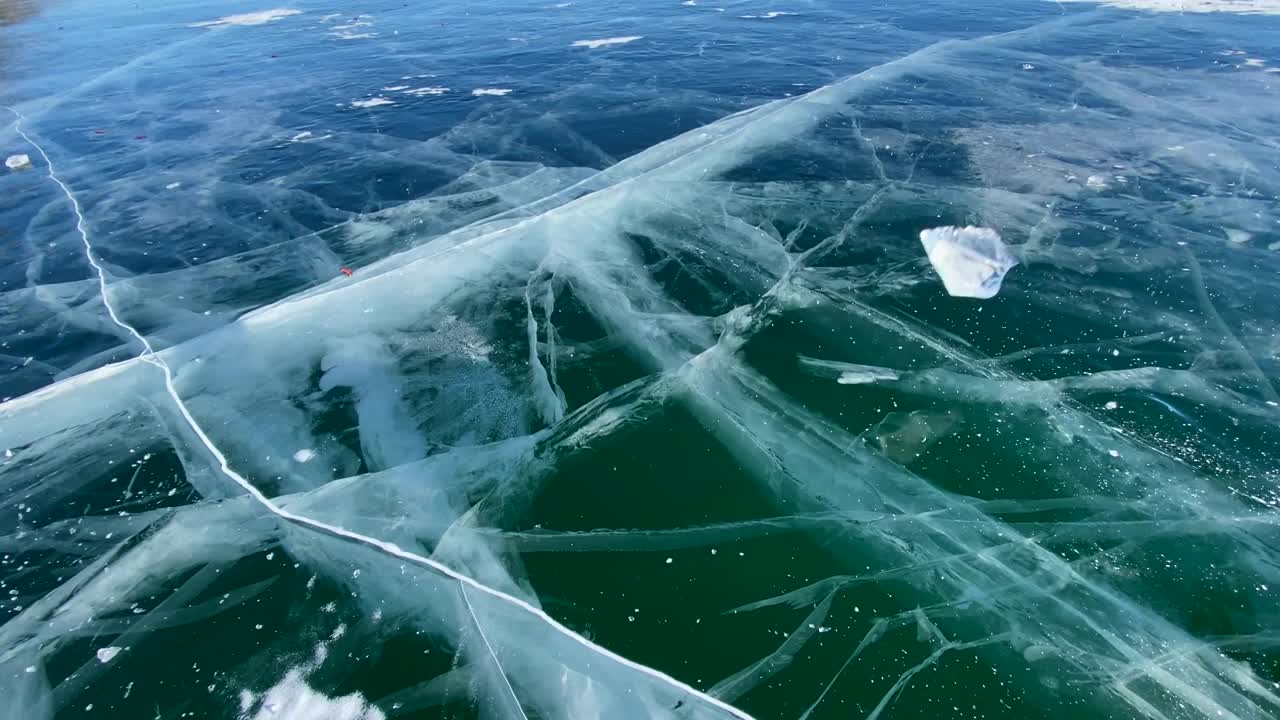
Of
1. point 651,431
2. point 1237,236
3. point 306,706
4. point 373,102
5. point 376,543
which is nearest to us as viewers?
point 306,706

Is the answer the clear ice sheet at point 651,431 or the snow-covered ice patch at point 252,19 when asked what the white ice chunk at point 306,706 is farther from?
the snow-covered ice patch at point 252,19

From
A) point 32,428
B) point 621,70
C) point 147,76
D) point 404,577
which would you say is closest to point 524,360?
point 404,577

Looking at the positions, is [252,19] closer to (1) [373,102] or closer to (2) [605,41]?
(1) [373,102]

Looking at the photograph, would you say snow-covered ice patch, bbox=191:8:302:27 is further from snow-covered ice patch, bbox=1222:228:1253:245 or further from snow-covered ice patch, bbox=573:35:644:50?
snow-covered ice patch, bbox=1222:228:1253:245

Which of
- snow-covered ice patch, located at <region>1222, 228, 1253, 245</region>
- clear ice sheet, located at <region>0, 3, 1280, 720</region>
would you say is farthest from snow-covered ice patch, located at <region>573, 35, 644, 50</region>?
snow-covered ice patch, located at <region>1222, 228, 1253, 245</region>

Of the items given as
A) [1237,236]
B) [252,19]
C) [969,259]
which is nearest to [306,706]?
[969,259]

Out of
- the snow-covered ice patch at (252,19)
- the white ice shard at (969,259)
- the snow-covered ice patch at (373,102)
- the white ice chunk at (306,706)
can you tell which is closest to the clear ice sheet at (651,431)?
the white ice chunk at (306,706)
